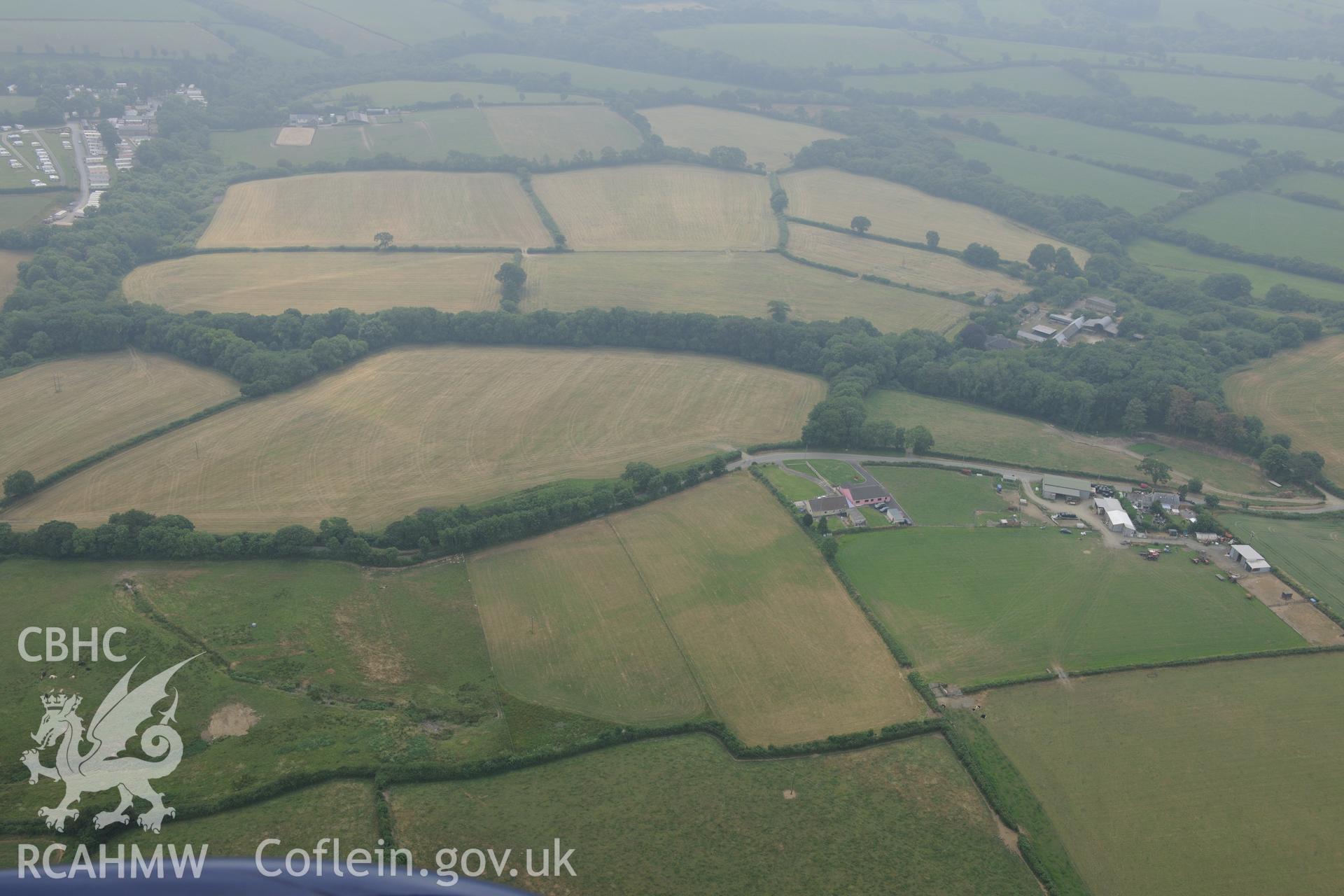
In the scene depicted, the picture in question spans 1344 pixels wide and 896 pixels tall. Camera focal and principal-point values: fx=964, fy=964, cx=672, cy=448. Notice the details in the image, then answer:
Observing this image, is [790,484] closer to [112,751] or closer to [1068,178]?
[112,751]

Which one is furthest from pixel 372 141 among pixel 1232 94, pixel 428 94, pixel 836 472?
pixel 1232 94

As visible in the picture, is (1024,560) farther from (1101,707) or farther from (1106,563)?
(1101,707)

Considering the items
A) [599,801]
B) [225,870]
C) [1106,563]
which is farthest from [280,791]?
[1106,563]

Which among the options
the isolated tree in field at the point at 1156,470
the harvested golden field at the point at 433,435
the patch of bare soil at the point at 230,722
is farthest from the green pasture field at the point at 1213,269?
the patch of bare soil at the point at 230,722

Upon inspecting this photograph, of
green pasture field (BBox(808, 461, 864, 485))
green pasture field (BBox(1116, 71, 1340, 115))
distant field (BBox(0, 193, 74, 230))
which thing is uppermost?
green pasture field (BBox(1116, 71, 1340, 115))

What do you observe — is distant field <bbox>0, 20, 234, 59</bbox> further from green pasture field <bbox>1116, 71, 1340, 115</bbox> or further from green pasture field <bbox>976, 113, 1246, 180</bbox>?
green pasture field <bbox>1116, 71, 1340, 115</bbox>

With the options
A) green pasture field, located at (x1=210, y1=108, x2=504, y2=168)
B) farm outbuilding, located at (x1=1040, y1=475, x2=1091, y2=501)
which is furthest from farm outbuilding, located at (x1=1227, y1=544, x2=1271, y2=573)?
green pasture field, located at (x1=210, y1=108, x2=504, y2=168)
